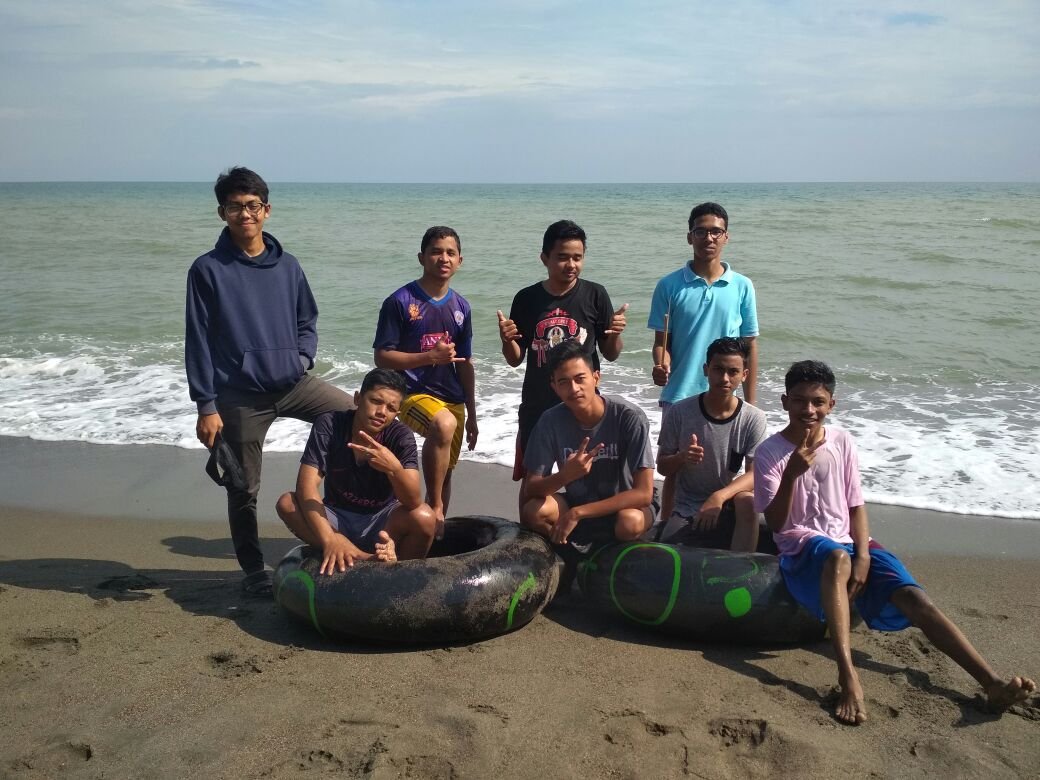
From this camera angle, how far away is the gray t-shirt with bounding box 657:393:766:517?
186 inches

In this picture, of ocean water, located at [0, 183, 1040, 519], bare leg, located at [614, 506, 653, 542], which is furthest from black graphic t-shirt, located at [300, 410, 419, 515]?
ocean water, located at [0, 183, 1040, 519]

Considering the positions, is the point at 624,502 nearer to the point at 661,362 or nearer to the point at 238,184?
the point at 661,362

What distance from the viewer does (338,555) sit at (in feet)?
13.9

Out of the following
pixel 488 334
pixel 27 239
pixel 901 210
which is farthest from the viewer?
pixel 901 210

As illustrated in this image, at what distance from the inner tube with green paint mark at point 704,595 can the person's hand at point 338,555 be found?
3.71 feet

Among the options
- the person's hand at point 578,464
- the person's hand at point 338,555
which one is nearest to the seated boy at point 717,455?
the person's hand at point 578,464

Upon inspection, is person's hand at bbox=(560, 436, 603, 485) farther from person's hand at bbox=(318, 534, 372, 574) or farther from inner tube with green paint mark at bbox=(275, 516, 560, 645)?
person's hand at bbox=(318, 534, 372, 574)

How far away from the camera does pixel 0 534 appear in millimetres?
5922

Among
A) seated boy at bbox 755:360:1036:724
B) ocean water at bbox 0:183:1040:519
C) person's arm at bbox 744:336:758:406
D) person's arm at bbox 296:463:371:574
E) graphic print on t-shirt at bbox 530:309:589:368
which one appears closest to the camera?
seated boy at bbox 755:360:1036:724

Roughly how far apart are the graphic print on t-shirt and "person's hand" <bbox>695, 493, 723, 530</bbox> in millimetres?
1103

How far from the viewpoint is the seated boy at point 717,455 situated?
4.61 metres

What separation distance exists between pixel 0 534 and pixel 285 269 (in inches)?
107

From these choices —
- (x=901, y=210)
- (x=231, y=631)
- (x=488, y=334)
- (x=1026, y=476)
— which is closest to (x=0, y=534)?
(x=231, y=631)

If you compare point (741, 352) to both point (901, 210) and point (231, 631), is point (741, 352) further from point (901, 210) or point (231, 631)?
point (901, 210)
